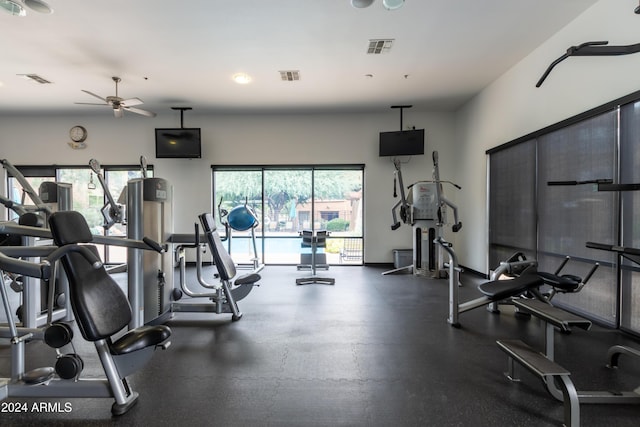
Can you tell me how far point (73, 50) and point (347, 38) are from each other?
372 cm

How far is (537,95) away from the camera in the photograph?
13.4 feet

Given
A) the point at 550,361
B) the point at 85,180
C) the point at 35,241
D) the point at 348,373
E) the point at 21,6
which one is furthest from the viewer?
the point at 85,180

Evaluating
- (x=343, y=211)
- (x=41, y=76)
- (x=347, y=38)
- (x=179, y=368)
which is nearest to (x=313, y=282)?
(x=343, y=211)

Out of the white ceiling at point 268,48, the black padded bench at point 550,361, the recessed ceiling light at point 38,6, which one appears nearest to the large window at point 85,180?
the white ceiling at point 268,48

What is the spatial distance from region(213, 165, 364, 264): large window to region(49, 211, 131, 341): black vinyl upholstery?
5.02 metres

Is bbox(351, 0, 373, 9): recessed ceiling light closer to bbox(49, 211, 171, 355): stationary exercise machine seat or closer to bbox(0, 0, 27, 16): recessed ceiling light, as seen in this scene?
bbox(49, 211, 171, 355): stationary exercise machine seat

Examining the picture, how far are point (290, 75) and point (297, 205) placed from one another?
2.92m

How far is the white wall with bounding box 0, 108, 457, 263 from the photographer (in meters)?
6.76

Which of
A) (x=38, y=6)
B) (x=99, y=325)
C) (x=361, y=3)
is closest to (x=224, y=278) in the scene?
(x=99, y=325)

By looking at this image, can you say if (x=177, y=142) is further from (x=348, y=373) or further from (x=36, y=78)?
(x=348, y=373)

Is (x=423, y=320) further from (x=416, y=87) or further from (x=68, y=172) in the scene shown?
(x=68, y=172)

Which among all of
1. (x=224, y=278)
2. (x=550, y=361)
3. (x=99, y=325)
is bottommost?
(x=550, y=361)

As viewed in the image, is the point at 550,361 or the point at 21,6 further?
the point at 21,6

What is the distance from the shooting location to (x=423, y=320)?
347cm
